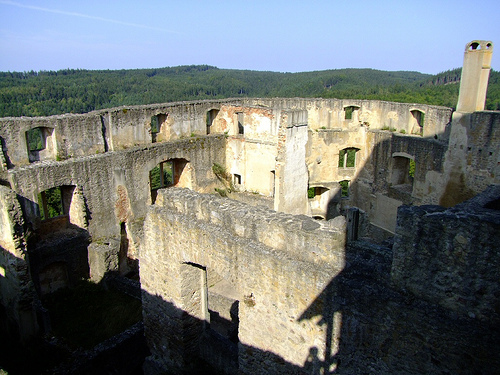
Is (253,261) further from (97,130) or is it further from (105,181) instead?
(97,130)

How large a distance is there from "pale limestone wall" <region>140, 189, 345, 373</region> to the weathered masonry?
0.08 ft

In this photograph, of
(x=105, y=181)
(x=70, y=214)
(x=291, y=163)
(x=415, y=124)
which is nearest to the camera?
(x=70, y=214)

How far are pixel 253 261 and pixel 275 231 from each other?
566mm

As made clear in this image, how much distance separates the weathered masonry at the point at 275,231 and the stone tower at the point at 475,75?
0.04 meters

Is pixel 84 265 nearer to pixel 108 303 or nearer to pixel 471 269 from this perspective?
pixel 108 303

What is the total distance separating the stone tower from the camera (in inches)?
510

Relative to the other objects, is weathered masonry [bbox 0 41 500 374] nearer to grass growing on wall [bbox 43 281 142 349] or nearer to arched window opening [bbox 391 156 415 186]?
arched window opening [bbox 391 156 415 186]

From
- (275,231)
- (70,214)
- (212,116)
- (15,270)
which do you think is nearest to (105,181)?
(70,214)

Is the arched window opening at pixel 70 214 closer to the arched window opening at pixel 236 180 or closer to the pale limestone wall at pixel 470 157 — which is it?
the arched window opening at pixel 236 180

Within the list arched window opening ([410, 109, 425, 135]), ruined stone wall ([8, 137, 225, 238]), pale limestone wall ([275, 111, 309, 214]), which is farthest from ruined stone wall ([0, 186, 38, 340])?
arched window opening ([410, 109, 425, 135])

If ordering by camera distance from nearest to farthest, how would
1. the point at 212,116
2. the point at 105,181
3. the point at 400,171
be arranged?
the point at 105,181, the point at 400,171, the point at 212,116

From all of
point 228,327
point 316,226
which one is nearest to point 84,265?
point 228,327

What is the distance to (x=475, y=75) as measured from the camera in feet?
43.1

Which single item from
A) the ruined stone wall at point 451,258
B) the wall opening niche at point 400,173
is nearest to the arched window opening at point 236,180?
the wall opening niche at point 400,173
